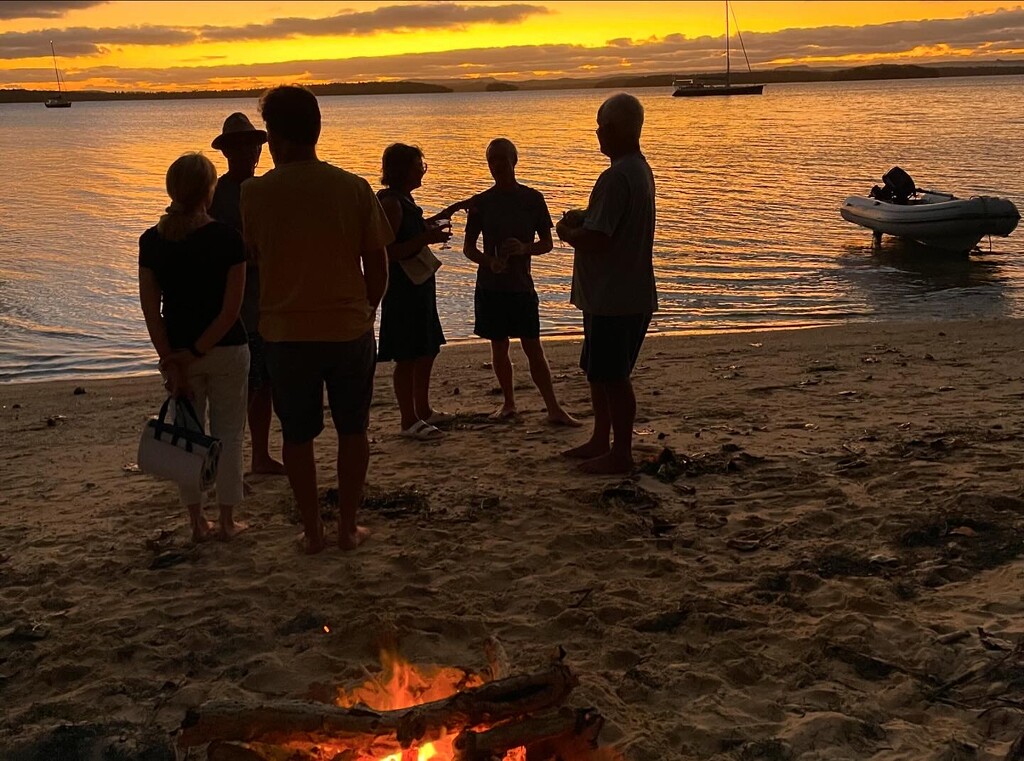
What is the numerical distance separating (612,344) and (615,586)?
172 centimetres

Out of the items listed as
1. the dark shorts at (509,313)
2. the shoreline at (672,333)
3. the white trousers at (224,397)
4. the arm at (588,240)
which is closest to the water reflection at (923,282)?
the shoreline at (672,333)

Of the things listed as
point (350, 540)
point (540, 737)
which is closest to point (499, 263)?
point (350, 540)

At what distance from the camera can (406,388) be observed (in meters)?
6.43

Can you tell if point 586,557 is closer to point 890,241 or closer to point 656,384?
point 656,384

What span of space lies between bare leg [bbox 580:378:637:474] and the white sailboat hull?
14368 millimetres

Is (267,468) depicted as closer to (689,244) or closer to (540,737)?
(540,737)

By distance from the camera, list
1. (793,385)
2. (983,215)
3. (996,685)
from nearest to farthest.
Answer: (996,685) → (793,385) → (983,215)

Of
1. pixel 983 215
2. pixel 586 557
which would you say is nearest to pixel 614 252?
pixel 586 557

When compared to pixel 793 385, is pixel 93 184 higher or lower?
higher

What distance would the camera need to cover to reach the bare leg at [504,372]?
22.0ft

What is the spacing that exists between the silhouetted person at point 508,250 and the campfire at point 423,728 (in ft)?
12.6

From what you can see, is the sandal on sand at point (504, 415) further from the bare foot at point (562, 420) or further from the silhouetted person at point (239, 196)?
the silhouetted person at point (239, 196)

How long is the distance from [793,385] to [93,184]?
33620 mm

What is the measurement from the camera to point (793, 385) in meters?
7.72
